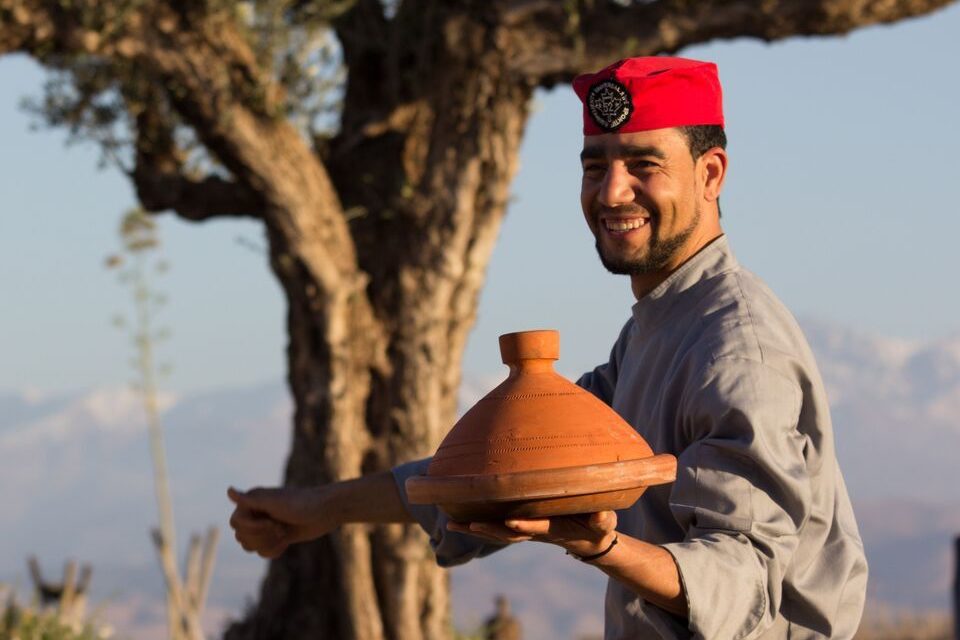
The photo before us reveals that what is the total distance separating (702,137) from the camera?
2996 millimetres

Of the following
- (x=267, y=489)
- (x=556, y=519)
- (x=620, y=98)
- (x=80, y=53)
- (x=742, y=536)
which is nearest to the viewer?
(x=556, y=519)

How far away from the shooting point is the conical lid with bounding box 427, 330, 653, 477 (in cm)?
241

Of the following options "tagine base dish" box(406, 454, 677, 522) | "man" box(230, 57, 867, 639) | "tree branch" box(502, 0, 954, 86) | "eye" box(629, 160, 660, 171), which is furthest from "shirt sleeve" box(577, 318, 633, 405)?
"tree branch" box(502, 0, 954, 86)

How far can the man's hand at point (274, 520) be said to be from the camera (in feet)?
11.9

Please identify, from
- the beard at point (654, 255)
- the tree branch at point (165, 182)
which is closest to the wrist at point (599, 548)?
the beard at point (654, 255)

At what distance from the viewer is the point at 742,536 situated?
2.59 meters

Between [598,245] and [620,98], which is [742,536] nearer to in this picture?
[598,245]

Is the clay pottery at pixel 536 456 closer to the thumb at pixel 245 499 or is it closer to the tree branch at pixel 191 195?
the thumb at pixel 245 499

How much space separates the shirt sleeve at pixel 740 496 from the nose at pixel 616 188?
40 centimetres

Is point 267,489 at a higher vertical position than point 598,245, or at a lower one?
lower

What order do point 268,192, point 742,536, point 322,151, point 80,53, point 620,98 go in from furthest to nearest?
point 322,151, point 268,192, point 80,53, point 620,98, point 742,536

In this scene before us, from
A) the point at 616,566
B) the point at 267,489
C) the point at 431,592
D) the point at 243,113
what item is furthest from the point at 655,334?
the point at 431,592

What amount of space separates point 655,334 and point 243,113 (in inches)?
255

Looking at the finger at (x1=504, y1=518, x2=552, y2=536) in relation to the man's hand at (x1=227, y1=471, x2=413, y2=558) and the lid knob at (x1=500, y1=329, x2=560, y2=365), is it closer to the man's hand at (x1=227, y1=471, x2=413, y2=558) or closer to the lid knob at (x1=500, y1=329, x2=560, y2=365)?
the lid knob at (x1=500, y1=329, x2=560, y2=365)
